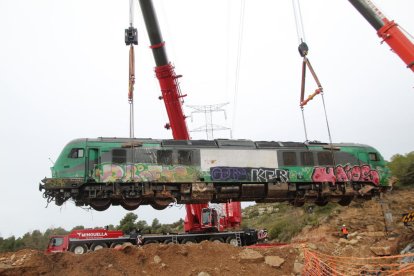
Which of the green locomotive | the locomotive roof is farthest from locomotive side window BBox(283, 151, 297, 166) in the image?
the locomotive roof

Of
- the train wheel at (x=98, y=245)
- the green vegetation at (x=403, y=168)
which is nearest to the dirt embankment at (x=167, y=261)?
the train wheel at (x=98, y=245)

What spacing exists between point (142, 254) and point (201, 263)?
236 cm

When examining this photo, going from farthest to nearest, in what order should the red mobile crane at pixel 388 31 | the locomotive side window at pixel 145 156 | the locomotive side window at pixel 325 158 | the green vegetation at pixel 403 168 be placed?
the green vegetation at pixel 403 168
the locomotive side window at pixel 325 158
the locomotive side window at pixel 145 156
the red mobile crane at pixel 388 31

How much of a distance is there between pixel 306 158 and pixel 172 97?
8190mm

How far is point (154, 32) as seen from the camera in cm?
1920

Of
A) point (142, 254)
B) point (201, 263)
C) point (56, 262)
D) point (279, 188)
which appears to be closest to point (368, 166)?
point (279, 188)

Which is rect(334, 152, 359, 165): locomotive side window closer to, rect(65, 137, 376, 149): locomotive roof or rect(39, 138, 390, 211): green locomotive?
rect(39, 138, 390, 211): green locomotive

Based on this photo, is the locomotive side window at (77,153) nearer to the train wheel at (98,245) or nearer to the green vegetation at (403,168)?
the train wheel at (98,245)

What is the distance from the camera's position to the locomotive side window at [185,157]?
67.2 ft

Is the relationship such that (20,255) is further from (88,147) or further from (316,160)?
(316,160)

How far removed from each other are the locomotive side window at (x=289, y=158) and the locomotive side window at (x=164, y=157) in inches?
249

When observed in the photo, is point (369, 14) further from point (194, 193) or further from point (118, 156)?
point (118, 156)

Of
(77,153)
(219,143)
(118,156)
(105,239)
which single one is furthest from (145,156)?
(105,239)

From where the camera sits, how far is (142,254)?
51.4 feet
